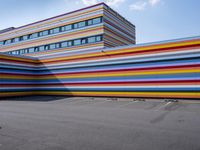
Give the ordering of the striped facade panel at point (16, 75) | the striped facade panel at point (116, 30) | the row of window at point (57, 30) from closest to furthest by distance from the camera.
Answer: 1. the striped facade panel at point (16, 75)
2. the striped facade panel at point (116, 30)
3. the row of window at point (57, 30)

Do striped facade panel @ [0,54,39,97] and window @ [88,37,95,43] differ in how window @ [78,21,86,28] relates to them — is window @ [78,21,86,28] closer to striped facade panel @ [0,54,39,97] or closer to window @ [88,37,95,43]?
window @ [88,37,95,43]

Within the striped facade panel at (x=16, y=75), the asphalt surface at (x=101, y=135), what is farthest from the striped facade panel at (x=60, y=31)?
the asphalt surface at (x=101, y=135)

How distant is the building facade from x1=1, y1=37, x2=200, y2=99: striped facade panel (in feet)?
31.8

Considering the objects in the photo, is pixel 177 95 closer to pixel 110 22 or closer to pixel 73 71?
pixel 73 71

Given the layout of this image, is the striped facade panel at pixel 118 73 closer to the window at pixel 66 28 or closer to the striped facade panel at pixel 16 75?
the striped facade panel at pixel 16 75

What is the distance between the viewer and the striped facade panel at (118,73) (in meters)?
17.3

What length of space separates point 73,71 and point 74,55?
6.62 feet

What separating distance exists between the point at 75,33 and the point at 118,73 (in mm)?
17372

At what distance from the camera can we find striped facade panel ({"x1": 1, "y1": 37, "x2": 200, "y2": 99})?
1733 centimetres

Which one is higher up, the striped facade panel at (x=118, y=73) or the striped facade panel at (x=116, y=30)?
the striped facade panel at (x=116, y=30)

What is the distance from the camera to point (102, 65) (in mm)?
21797

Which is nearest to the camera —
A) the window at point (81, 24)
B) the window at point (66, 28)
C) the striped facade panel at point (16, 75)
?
the striped facade panel at point (16, 75)

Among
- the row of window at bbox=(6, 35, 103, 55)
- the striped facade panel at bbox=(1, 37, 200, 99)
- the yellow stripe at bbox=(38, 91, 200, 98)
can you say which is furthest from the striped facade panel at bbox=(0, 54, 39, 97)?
the row of window at bbox=(6, 35, 103, 55)

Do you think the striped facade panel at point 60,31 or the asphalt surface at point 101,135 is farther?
the striped facade panel at point 60,31
